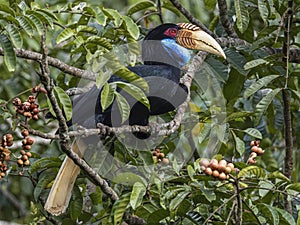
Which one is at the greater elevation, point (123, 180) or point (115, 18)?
point (115, 18)

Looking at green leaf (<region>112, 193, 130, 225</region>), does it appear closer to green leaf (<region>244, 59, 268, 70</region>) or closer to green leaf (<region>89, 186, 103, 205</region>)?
green leaf (<region>89, 186, 103, 205</region>)

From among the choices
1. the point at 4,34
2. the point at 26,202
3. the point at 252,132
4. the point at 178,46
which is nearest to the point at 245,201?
the point at 252,132

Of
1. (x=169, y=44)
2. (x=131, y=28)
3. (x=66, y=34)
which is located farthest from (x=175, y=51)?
(x=66, y=34)

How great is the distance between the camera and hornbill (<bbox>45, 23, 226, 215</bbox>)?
267 cm

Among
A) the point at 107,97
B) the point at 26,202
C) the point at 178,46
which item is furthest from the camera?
the point at 26,202

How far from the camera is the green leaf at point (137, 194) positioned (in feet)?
6.77

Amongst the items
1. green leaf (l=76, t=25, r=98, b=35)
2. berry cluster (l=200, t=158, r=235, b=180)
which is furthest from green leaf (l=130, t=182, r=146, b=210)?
green leaf (l=76, t=25, r=98, b=35)

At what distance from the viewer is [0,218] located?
4324 mm

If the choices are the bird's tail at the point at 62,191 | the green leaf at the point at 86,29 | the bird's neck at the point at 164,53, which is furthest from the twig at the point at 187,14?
the bird's tail at the point at 62,191

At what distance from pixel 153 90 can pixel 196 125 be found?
263 mm

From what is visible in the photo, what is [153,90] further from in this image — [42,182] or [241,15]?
[42,182]

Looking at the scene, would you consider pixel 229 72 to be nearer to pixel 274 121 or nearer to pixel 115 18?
pixel 274 121

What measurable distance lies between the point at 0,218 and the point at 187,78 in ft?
6.34

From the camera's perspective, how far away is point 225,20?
3.07m
